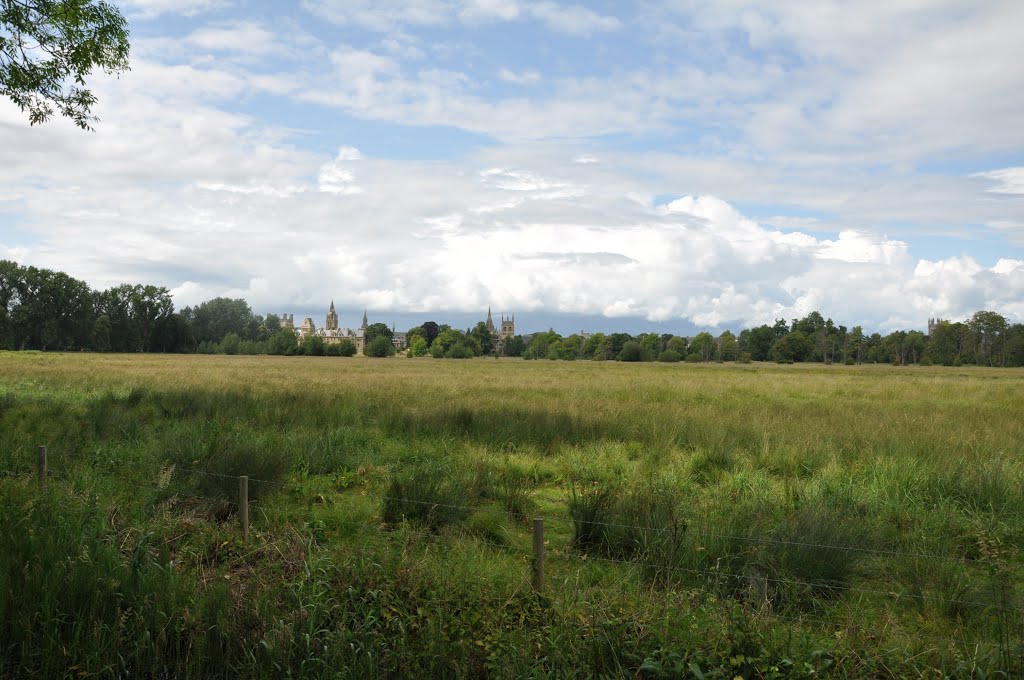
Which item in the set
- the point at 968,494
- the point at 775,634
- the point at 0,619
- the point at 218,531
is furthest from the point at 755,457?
the point at 0,619

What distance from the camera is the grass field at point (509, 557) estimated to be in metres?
4.48

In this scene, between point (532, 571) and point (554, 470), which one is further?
point (554, 470)

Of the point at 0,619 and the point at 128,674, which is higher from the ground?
the point at 0,619

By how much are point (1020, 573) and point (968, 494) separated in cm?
228

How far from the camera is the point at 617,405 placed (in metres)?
18.4

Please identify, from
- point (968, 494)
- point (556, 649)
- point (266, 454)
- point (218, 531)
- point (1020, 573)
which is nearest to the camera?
point (556, 649)

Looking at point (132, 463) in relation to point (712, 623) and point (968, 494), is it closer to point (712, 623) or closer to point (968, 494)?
point (712, 623)

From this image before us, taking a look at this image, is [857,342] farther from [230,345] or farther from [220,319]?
[220,319]

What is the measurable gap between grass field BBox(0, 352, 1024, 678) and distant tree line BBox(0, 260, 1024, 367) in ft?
316

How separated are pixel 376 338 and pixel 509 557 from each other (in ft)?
368

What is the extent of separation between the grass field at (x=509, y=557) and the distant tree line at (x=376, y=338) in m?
96.3

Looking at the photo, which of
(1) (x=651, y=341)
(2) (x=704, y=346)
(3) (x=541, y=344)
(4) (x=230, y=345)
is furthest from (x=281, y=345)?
(2) (x=704, y=346)

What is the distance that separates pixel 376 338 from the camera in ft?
381

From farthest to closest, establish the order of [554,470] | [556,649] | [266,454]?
[554,470] → [266,454] → [556,649]
